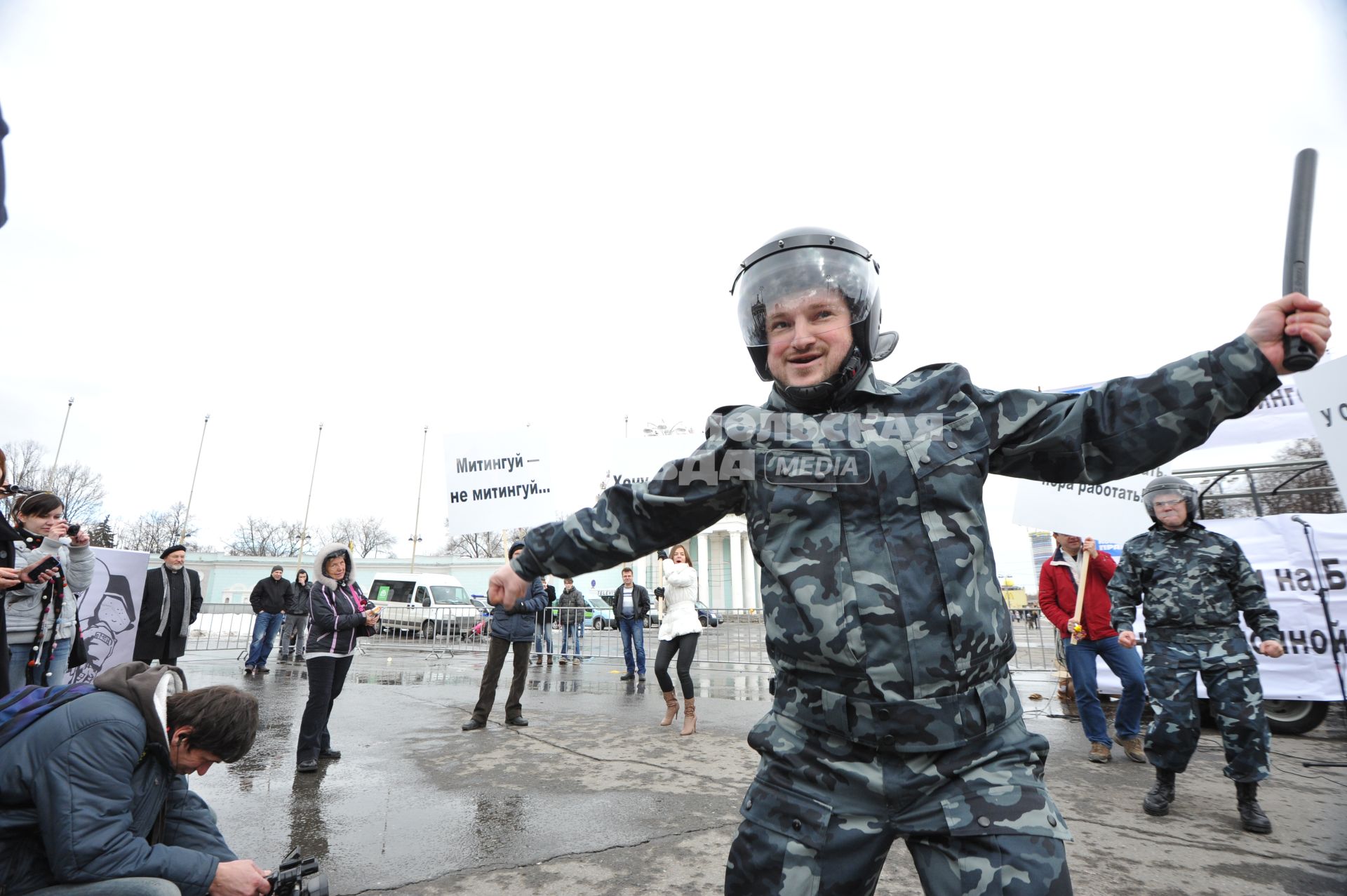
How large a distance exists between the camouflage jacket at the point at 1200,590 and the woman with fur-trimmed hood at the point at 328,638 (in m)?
5.62

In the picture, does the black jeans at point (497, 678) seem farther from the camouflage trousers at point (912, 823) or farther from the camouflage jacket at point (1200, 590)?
the camouflage trousers at point (912, 823)

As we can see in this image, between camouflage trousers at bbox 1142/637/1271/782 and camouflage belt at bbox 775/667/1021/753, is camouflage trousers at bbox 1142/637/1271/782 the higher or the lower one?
the lower one

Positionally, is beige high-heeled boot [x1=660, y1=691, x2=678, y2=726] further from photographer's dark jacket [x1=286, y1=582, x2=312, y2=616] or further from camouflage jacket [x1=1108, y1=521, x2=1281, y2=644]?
photographer's dark jacket [x1=286, y1=582, x2=312, y2=616]

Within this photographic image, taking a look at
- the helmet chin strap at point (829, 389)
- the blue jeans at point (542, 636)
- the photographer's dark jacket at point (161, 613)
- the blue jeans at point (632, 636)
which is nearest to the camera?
the helmet chin strap at point (829, 389)

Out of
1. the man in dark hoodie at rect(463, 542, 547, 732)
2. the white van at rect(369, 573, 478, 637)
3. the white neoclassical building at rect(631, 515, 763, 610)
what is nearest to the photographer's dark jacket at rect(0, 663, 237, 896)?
the man in dark hoodie at rect(463, 542, 547, 732)

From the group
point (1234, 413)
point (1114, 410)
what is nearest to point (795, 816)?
point (1114, 410)

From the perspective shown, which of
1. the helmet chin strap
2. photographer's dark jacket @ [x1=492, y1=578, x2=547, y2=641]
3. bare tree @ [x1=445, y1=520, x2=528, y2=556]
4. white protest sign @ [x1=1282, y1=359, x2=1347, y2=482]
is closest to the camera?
the helmet chin strap

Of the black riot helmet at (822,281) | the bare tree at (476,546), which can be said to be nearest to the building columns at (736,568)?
the bare tree at (476,546)

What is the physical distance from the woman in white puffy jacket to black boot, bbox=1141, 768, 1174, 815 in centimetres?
359

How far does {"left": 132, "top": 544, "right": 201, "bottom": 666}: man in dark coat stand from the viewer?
7625 millimetres

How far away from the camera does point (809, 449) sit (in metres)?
1.77

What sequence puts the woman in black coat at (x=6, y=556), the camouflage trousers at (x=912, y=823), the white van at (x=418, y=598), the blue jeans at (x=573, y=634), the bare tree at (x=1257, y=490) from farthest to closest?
1. the white van at (x=418, y=598)
2. the blue jeans at (x=573, y=634)
3. the bare tree at (x=1257, y=490)
4. the woman in black coat at (x=6, y=556)
5. the camouflage trousers at (x=912, y=823)

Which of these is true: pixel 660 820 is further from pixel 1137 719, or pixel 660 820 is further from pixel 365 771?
pixel 1137 719

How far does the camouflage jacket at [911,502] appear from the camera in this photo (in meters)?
1.54
